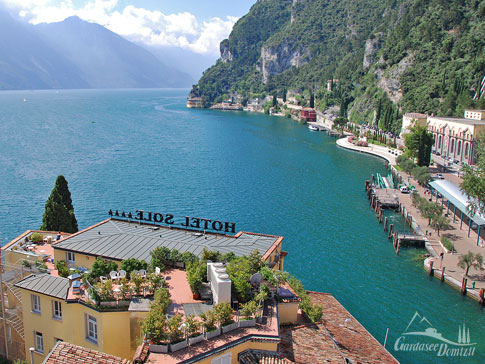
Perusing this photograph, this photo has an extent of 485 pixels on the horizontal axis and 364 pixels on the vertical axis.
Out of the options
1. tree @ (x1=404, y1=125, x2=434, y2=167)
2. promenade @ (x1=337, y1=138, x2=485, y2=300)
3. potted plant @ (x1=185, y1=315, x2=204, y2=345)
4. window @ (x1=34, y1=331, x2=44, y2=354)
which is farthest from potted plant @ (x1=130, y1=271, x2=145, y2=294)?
tree @ (x1=404, y1=125, x2=434, y2=167)

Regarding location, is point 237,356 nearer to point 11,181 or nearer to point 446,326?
point 446,326

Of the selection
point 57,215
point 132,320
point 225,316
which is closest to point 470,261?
point 225,316

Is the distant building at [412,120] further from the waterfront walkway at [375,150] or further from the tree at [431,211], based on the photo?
the tree at [431,211]

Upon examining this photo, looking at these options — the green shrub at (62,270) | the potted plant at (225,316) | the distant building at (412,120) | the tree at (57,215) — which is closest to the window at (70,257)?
the green shrub at (62,270)

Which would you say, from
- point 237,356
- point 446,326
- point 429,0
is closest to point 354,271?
point 446,326

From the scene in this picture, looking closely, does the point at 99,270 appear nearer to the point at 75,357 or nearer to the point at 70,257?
the point at 70,257
